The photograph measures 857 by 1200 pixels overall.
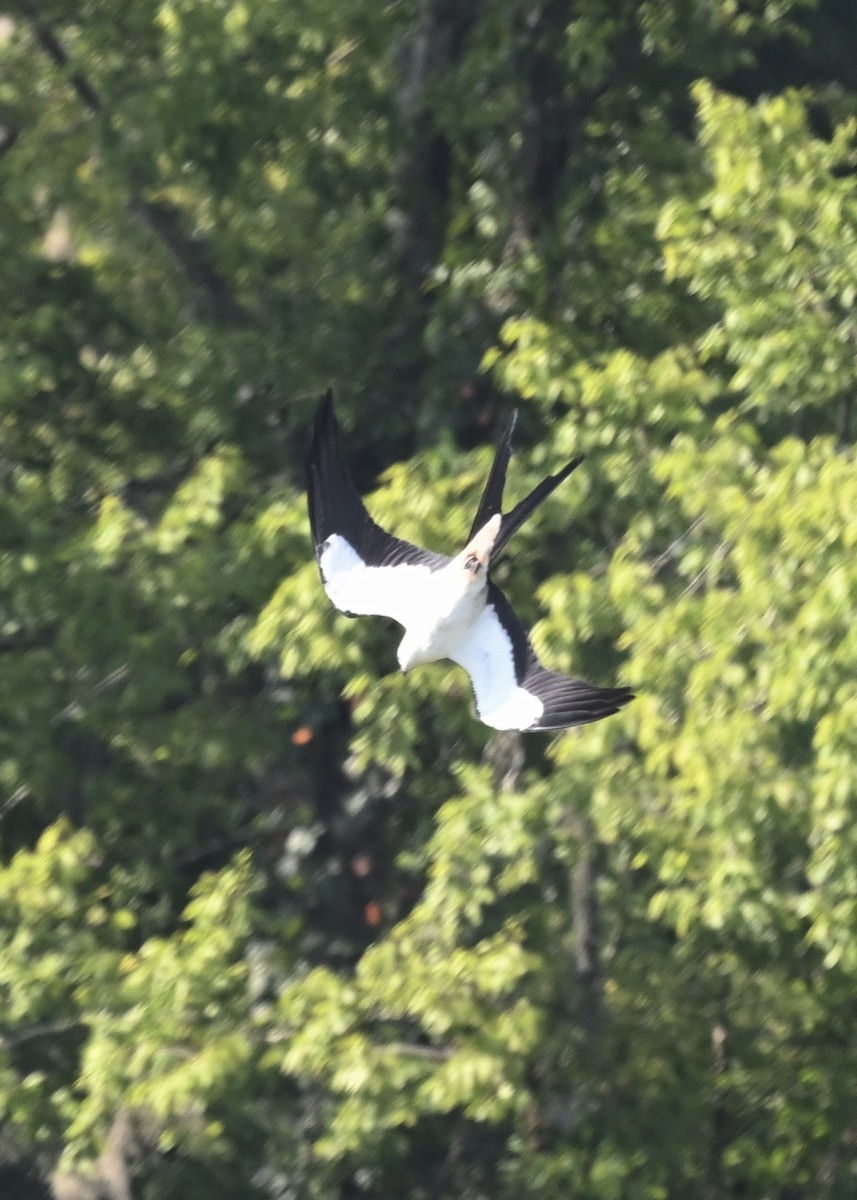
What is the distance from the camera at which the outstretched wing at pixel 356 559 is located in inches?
280

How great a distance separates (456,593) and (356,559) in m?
0.67

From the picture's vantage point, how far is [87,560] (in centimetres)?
884

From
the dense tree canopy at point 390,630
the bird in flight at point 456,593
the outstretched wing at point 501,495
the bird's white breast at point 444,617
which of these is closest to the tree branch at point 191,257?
the dense tree canopy at point 390,630

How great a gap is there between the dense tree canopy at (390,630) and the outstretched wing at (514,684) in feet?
2.60

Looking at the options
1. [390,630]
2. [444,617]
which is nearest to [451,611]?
[444,617]

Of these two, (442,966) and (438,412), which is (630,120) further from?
(442,966)

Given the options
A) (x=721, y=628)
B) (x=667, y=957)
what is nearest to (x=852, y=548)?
(x=721, y=628)

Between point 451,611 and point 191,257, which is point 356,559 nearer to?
point 451,611

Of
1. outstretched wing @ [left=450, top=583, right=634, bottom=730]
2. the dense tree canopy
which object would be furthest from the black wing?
the dense tree canopy

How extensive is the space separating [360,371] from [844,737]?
3.69m

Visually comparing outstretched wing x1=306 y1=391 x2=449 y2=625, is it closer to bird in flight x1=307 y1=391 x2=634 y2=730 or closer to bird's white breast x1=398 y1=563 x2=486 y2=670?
bird in flight x1=307 y1=391 x2=634 y2=730

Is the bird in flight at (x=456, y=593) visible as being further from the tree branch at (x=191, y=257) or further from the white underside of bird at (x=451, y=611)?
the tree branch at (x=191, y=257)

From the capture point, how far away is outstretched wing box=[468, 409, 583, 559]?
6.09 meters

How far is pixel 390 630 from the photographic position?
8.45m
